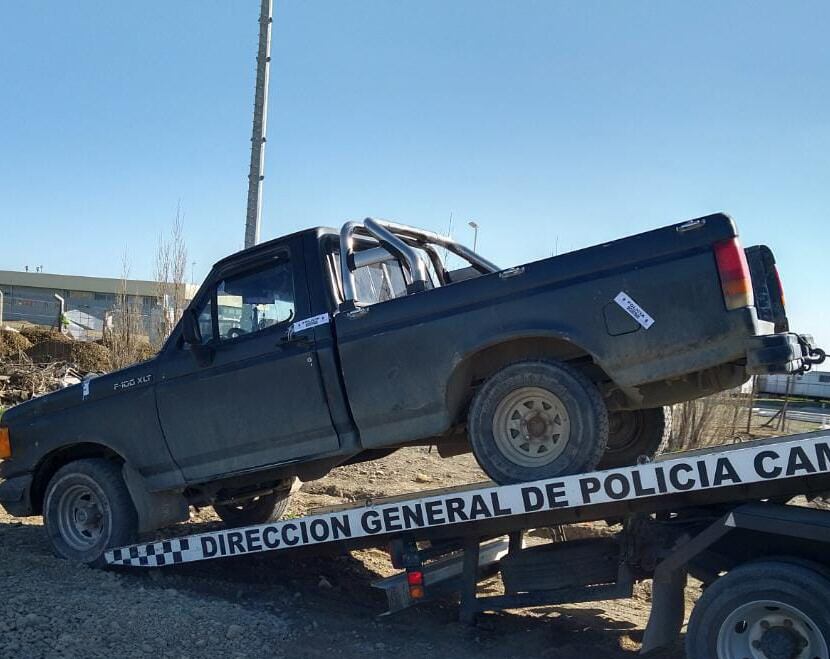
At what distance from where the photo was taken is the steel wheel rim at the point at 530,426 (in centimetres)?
473

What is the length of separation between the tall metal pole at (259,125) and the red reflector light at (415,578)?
7230 millimetres

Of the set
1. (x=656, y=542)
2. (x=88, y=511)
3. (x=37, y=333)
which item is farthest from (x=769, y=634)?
(x=37, y=333)

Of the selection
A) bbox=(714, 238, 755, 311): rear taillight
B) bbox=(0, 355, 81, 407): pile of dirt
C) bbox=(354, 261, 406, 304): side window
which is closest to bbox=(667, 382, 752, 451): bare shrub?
bbox=(354, 261, 406, 304): side window

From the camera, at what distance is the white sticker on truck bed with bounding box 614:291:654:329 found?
4.47m

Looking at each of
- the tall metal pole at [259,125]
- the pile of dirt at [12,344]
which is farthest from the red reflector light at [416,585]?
the pile of dirt at [12,344]

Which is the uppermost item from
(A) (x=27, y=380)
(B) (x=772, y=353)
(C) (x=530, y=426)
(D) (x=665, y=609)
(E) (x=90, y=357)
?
(E) (x=90, y=357)

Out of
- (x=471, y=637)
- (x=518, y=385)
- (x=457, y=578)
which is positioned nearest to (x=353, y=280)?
(x=518, y=385)

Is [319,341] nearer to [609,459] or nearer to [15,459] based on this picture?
[609,459]

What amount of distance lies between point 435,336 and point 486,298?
381 mm

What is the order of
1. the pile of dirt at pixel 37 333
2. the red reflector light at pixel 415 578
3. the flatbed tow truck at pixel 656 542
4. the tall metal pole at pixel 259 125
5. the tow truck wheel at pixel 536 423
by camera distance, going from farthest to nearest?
the pile of dirt at pixel 37 333
the tall metal pole at pixel 259 125
the red reflector light at pixel 415 578
the tow truck wheel at pixel 536 423
the flatbed tow truck at pixel 656 542

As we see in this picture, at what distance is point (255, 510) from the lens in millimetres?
7293

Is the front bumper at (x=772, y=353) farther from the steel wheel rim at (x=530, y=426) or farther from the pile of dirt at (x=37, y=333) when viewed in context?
the pile of dirt at (x=37, y=333)

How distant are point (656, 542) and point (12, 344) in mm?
16207

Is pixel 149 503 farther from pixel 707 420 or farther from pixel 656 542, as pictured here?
pixel 707 420
